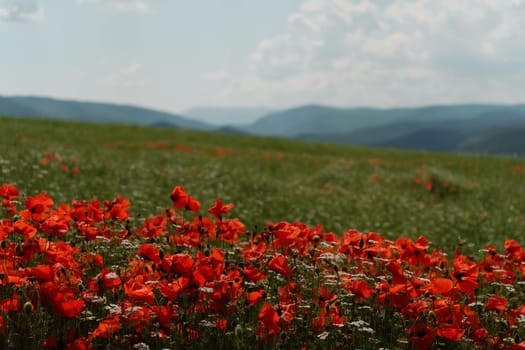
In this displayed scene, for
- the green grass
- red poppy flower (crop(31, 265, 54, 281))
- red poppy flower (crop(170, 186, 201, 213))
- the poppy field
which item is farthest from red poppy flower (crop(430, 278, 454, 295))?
the green grass

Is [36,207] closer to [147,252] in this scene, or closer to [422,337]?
[147,252]

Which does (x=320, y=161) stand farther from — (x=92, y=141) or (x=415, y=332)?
(x=415, y=332)

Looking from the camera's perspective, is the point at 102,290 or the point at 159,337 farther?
the point at 102,290

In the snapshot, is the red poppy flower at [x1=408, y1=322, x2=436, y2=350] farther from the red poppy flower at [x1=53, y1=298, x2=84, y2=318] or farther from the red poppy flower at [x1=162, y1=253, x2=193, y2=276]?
the red poppy flower at [x1=53, y1=298, x2=84, y2=318]

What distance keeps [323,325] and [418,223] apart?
9.01 meters

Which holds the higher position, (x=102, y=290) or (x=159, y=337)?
(x=102, y=290)

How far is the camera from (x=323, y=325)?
3.30 meters

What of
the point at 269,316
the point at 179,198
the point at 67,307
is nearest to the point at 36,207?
the point at 179,198

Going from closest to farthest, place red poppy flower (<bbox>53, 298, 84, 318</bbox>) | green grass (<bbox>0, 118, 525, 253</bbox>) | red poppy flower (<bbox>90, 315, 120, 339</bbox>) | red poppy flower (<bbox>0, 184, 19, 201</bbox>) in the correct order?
red poppy flower (<bbox>53, 298, 84, 318</bbox>)
red poppy flower (<bbox>90, 315, 120, 339</bbox>)
red poppy flower (<bbox>0, 184, 19, 201</bbox>)
green grass (<bbox>0, 118, 525, 253</bbox>)

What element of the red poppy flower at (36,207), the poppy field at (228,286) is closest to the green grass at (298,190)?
the poppy field at (228,286)

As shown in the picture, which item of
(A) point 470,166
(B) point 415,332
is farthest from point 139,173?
(A) point 470,166

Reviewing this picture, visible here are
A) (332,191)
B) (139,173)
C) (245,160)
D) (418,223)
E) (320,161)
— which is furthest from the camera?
(320,161)

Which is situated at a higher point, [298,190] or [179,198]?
[179,198]

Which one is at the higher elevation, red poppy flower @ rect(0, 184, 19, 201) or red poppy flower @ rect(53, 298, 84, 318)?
red poppy flower @ rect(0, 184, 19, 201)
